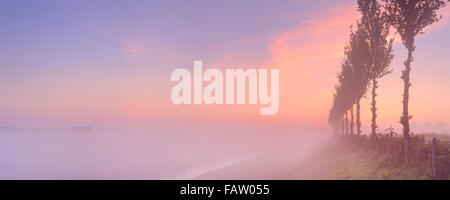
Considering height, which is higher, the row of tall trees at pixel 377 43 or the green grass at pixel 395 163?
the row of tall trees at pixel 377 43

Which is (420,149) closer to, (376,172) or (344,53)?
(376,172)

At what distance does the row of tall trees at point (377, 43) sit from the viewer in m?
23.0

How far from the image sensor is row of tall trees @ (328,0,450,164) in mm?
23031

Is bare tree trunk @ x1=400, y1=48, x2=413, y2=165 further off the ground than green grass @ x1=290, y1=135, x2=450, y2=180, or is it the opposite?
bare tree trunk @ x1=400, y1=48, x2=413, y2=165

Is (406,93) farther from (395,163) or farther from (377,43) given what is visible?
(377,43)

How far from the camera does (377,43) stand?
35.8m

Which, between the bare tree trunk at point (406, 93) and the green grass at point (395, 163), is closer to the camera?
the green grass at point (395, 163)

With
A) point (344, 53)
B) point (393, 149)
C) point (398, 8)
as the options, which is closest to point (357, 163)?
point (393, 149)

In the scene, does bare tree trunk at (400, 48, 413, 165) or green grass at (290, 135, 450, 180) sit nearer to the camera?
green grass at (290, 135, 450, 180)

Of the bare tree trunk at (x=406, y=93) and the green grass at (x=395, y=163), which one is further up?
the bare tree trunk at (x=406, y=93)

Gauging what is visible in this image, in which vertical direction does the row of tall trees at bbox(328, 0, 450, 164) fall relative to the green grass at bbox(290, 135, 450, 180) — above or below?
above
